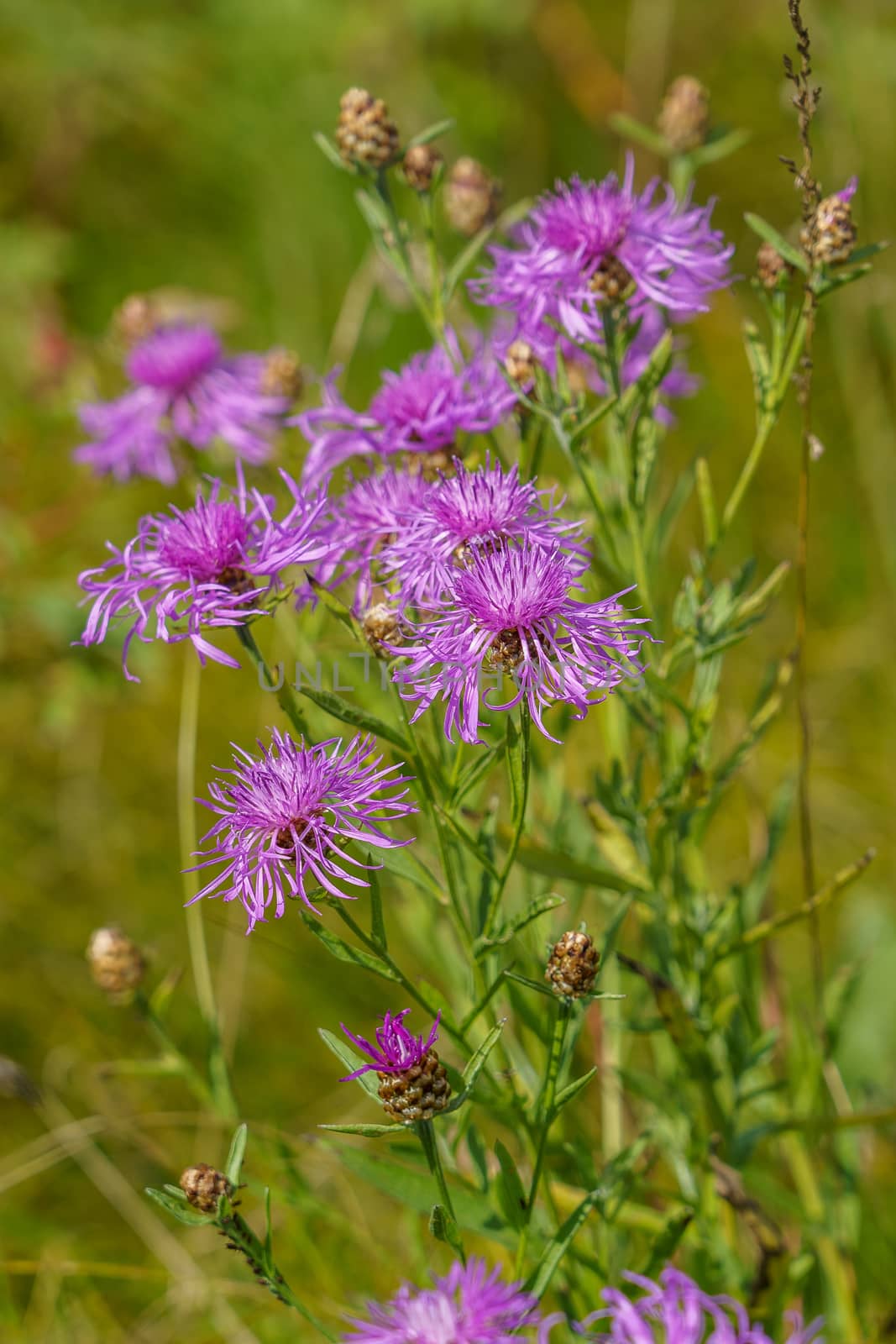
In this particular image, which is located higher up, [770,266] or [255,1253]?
[770,266]

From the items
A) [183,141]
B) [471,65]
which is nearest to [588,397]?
[471,65]

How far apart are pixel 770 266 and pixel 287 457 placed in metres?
0.68

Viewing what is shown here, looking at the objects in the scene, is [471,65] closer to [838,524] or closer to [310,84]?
[310,84]

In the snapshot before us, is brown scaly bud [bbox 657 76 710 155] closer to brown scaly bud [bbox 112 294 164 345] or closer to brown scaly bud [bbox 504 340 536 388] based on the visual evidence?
brown scaly bud [bbox 504 340 536 388]

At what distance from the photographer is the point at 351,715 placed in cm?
76

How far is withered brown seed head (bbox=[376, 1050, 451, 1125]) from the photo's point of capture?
0.66 metres

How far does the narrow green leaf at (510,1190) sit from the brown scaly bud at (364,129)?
0.75 meters

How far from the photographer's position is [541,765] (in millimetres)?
1147

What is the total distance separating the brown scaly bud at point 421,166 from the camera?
1057 millimetres

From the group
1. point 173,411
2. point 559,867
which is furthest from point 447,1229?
point 173,411

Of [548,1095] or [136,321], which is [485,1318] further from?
[136,321]

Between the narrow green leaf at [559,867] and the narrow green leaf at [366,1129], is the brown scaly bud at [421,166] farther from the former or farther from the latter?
the narrow green leaf at [366,1129]

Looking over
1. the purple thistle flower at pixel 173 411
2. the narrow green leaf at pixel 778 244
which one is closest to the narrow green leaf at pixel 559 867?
the narrow green leaf at pixel 778 244

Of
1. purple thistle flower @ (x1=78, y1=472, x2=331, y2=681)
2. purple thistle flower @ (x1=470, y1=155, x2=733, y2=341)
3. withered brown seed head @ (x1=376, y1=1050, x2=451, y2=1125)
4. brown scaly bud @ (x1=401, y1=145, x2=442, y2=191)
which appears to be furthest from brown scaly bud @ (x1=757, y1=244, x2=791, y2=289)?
withered brown seed head @ (x1=376, y1=1050, x2=451, y2=1125)
